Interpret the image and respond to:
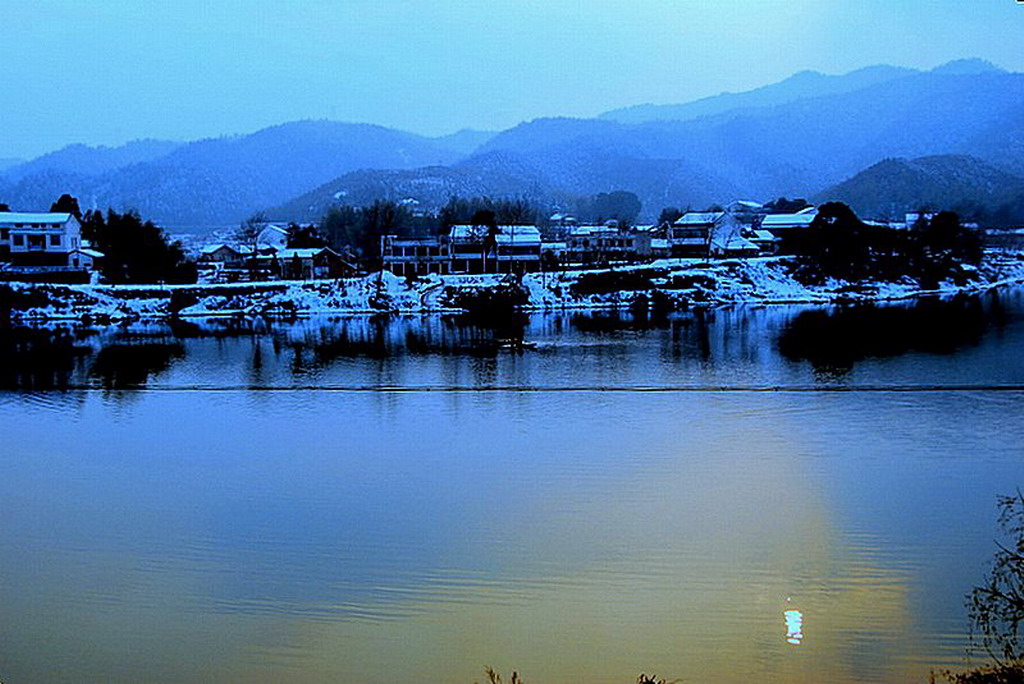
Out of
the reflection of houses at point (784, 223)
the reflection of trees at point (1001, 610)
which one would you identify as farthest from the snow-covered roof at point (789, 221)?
the reflection of trees at point (1001, 610)

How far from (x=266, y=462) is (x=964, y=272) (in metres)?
27.8

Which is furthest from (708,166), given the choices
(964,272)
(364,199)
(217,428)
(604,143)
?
(217,428)

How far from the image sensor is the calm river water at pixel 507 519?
5.67m

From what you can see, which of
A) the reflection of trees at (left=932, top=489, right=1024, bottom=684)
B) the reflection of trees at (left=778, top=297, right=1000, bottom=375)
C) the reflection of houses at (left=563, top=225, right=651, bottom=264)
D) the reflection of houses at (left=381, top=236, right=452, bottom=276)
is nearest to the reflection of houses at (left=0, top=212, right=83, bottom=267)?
the reflection of houses at (left=381, top=236, right=452, bottom=276)

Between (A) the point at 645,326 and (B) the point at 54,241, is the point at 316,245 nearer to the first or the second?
(B) the point at 54,241

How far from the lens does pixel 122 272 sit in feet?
97.0

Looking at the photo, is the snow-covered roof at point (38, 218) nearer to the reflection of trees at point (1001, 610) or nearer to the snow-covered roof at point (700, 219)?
the snow-covered roof at point (700, 219)

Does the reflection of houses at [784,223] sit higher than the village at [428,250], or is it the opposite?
the reflection of houses at [784,223]

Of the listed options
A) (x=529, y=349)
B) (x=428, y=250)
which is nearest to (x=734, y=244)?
(x=428, y=250)

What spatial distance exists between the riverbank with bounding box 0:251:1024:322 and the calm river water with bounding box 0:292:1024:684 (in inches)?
416

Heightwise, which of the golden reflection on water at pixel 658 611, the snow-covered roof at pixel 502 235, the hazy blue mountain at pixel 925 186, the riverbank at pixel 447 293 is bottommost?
the golden reflection on water at pixel 658 611

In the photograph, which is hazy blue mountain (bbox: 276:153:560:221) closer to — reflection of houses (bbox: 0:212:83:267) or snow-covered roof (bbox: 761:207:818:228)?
snow-covered roof (bbox: 761:207:818:228)

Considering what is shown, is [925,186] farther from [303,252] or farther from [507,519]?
[507,519]

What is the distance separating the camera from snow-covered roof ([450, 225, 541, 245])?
3183cm
